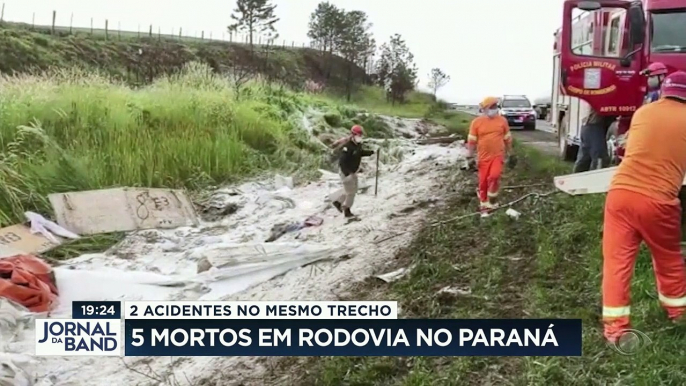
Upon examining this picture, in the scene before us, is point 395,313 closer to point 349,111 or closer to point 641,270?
point 641,270

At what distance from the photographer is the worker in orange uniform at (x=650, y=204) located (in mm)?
4047

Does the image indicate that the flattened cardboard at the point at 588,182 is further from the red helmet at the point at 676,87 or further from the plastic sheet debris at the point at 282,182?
the plastic sheet debris at the point at 282,182

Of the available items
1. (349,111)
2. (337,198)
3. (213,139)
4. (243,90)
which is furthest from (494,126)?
(349,111)

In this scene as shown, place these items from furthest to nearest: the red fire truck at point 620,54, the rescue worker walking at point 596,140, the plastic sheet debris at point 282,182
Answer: the plastic sheet debris at point 282,182
the rescue worker walking at point 596,140
the red fire truck at point 620,54

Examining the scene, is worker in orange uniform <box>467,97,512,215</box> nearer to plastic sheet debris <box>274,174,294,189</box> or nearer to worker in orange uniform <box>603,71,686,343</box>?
worker in orange uniform <box>603,71,686,343</box>

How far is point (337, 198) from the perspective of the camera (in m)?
9.85

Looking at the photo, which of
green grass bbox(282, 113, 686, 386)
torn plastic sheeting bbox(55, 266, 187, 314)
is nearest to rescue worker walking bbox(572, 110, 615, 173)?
green grass bbox(282, 113, 686, 386)

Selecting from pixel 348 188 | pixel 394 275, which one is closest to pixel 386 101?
pixel 348 188

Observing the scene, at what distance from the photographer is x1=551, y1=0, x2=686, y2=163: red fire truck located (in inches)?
315

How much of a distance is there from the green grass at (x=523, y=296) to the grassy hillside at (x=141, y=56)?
14.7 metres

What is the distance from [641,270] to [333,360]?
2441mm

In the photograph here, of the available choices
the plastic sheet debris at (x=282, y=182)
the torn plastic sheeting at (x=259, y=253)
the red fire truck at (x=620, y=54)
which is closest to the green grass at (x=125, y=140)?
the plastic sheet debris at (x=282, y=182)

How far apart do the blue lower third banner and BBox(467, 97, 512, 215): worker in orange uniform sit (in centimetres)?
369

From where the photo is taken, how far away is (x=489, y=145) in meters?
8.15
